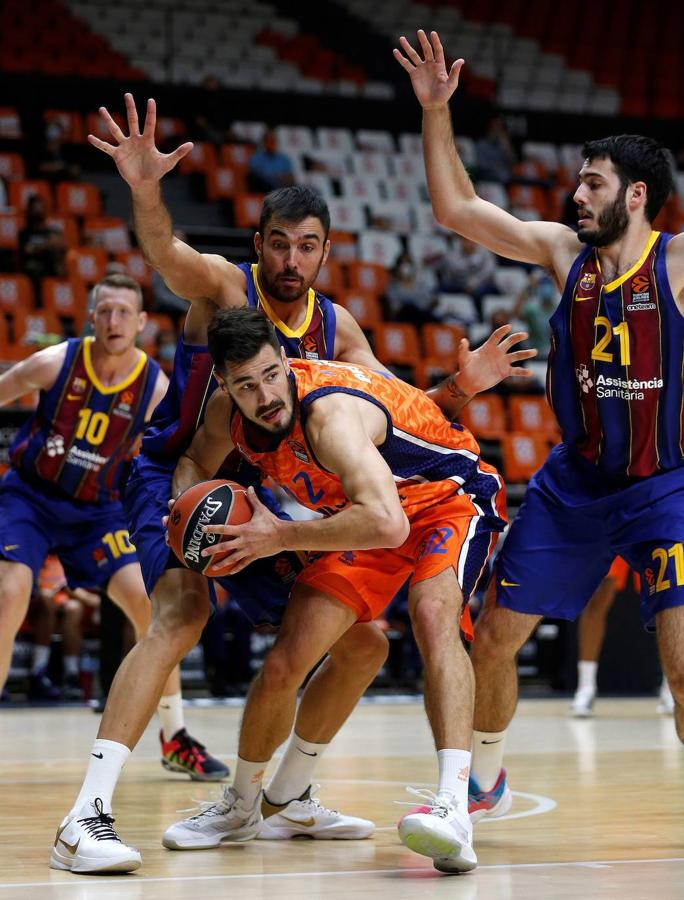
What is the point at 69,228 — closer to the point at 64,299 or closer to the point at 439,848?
the point at 64,299

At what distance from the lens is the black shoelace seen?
3.60 metres

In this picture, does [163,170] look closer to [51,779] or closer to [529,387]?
[51,779]

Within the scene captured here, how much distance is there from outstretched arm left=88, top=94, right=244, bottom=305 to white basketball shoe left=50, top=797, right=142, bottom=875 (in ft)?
5.12

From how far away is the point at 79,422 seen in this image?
609 centimetres

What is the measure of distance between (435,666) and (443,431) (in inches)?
30.0

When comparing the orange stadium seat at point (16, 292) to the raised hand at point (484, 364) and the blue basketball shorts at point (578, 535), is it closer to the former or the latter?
the raised hand at point (484, 364)

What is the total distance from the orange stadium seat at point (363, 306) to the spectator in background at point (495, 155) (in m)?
3.27

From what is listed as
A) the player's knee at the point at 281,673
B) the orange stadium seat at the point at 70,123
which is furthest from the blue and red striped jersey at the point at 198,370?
the orange stadium seat at the point at 70,123

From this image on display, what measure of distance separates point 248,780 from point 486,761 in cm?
75

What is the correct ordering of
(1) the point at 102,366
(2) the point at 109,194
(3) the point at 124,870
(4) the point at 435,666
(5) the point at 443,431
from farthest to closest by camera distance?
(2) the point at 109,194
(1) the point at 102,366
(5) the point at 443,431
(4) the point at 435,666
(3) the point at 124,870

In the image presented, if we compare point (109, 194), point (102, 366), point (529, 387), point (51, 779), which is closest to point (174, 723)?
point (51, 779)

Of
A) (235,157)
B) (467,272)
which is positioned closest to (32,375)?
(467,272)

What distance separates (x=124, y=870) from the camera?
3539 millimetres

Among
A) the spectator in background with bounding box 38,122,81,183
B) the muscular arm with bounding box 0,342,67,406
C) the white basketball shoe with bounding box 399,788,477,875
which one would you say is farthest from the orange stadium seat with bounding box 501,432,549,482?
the white basketball shoe with bounding box 399,788,477,875
